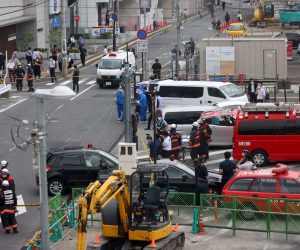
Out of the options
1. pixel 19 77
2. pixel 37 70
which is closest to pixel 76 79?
pixel 19 77

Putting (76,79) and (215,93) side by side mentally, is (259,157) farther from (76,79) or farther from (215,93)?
(76,79)

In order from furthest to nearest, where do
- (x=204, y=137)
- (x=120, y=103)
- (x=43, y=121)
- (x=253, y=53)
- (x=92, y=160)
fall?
(x=253, y=53)
(x=120, y=103)
(x=204, y=137)
(x=92, y=160)
(x=43, y=121)

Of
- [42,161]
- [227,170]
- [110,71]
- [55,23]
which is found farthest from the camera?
[55,23]

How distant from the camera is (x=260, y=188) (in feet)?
75.1

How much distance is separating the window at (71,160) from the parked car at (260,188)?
537 cm

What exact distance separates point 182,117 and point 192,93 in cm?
520

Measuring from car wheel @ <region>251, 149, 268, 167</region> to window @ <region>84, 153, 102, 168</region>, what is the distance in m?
5.81

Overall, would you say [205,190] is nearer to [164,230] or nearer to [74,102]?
[164,230]

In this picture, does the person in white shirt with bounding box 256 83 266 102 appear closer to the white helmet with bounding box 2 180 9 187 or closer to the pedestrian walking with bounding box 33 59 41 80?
the pedestrian walking with bounding box 33 59 41 80

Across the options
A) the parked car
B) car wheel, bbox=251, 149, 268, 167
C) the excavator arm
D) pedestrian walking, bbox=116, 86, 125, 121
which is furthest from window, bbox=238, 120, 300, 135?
the excavator arm

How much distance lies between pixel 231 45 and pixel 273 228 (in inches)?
1084

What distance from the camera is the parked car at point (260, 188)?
22141 millimetres

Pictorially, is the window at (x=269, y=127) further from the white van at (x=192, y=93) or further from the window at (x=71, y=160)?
the white van at (x=192, y=93)

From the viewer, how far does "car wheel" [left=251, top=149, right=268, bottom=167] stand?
30062mm
